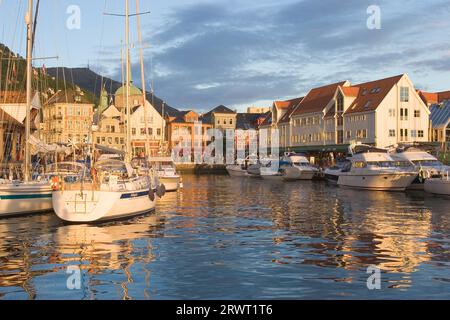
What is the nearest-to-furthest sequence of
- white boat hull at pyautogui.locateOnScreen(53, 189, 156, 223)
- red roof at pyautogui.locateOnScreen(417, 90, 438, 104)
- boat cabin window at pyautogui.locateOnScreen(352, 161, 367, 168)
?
white boat hull at pyautogui.locateOnScreen(53, 189, 156, 223) → boat cabin window at pyautogui.locateOnScreen(352, 161, 367, 168) → red roof at pyautogui.locateOnScreen(417, 90, 438, 104)

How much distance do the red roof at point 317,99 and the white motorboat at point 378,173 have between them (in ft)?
152

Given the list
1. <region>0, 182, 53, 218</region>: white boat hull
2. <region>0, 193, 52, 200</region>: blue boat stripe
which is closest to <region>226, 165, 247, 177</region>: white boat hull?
<region>0, 182, 53, 218</region>: white boat hull

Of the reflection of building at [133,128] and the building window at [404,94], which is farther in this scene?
the reflection of building at [133,128]

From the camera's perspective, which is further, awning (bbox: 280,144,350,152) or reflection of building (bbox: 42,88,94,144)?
reflection of building (bbox: 42,88,94,144)

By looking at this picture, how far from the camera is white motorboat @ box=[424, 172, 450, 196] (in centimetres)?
4859

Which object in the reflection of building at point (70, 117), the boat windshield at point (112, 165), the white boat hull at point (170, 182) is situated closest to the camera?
the boat windshield at point (112, 165)

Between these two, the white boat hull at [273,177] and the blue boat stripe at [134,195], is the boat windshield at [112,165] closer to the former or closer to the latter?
the blue boat stripe at [134,195]

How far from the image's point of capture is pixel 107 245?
22766 millimetres

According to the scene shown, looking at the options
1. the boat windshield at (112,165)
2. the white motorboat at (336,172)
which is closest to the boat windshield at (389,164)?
the white motorboat at (336,172)

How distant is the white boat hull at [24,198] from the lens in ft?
104

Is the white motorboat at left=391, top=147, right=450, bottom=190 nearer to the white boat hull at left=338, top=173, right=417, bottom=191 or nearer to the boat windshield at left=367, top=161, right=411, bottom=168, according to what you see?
the boat windshield at left=367, top=161, right=411, bottom=168

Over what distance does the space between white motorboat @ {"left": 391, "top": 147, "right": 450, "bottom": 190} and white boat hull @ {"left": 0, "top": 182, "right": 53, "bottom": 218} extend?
119ft
